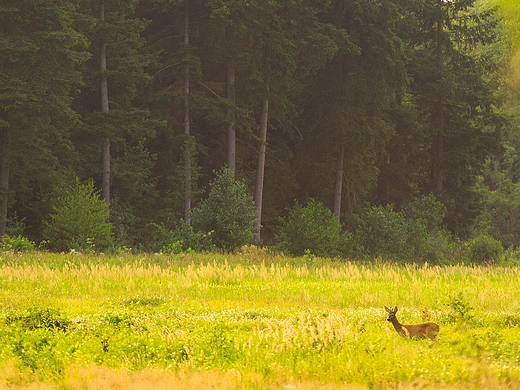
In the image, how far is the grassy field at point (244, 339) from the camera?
8.07 m

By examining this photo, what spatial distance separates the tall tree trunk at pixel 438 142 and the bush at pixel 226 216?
20043 millimetres

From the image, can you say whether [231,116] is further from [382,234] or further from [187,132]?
[382,234]

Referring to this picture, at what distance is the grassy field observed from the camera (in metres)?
8.07

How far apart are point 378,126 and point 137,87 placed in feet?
46.3

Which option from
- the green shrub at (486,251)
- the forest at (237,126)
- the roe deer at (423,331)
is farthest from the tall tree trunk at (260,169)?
the roe deer at (423,331)

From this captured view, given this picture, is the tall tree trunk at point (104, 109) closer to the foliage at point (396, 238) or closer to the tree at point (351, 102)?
the tree at point (351, 102)

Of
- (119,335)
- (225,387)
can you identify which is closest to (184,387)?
(225,387)

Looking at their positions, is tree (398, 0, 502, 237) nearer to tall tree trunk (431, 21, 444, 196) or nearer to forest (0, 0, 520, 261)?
tall tree trunk (431, 21, 444, 196)

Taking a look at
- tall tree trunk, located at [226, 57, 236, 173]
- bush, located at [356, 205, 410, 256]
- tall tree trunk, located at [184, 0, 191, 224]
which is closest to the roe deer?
bush, located at [356, 205, 410, 256]

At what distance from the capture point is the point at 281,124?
42.9m

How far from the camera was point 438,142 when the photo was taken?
47000 millimetres

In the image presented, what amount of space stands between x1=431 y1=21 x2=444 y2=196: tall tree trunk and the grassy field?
2961 centimetres

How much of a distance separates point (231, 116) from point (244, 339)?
30.2m

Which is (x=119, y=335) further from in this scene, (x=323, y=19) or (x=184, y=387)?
(x=323, y=19)
